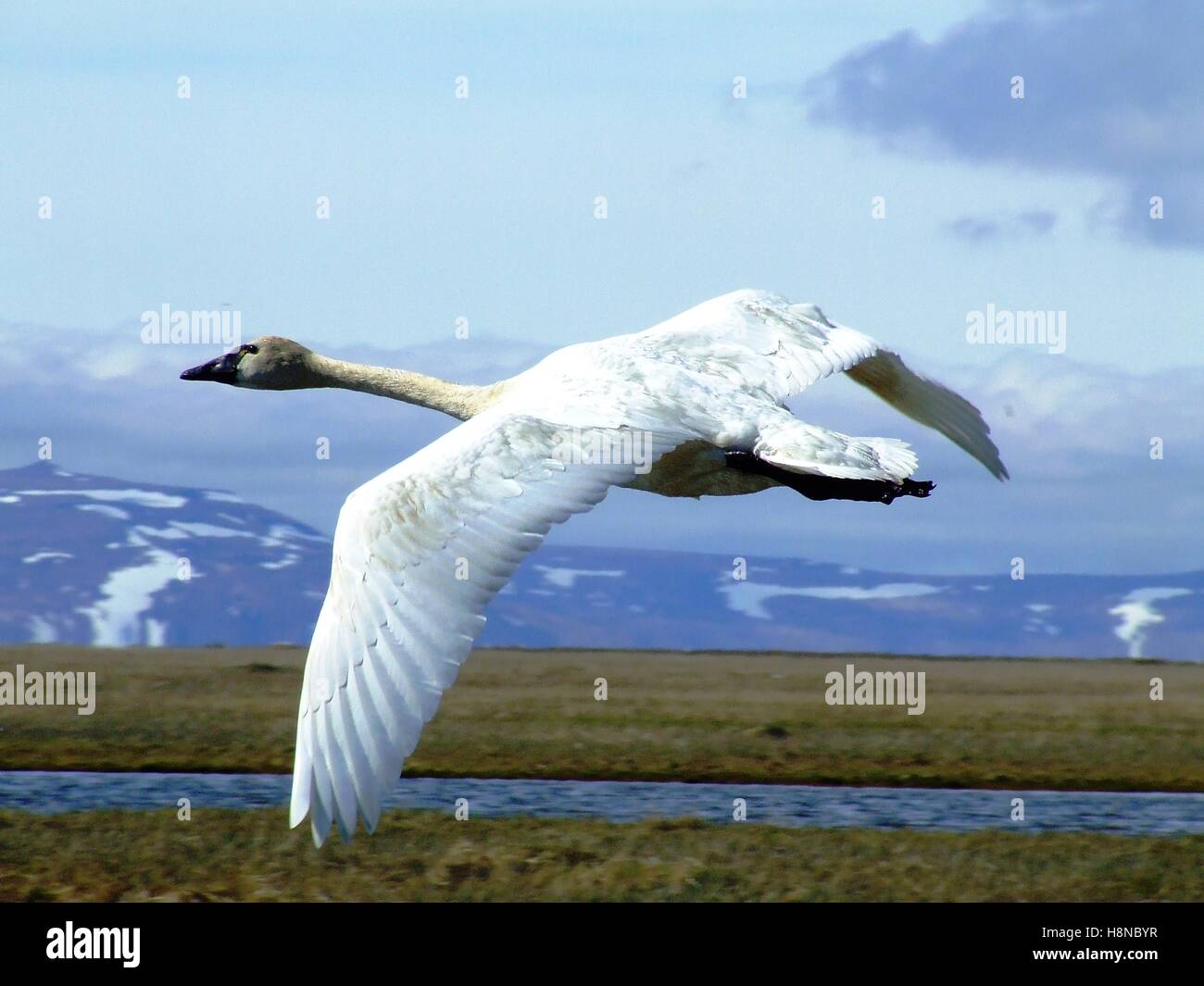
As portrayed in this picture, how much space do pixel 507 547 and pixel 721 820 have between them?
9285 mm

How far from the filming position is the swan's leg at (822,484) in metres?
10.7

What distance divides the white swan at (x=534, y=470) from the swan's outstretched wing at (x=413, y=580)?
1 centimetres

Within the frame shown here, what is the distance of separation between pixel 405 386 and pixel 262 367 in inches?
60.1

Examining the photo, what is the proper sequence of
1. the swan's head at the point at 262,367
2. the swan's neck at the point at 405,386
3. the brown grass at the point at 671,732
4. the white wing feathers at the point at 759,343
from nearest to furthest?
the white wing feathers at the point at 759,343
the swan's neck at the point at 405,386
the swan's head at the point at 262,367
the brown grass at the point at 671,732

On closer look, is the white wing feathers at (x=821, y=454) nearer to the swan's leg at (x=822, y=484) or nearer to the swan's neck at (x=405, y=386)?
the swan's leg at (x=822, y=484)

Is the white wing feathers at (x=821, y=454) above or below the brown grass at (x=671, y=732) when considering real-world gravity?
above

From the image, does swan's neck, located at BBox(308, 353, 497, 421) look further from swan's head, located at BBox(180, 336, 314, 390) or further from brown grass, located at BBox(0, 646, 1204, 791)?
brown grass, located at BBox(0, 646, 1204, 791)

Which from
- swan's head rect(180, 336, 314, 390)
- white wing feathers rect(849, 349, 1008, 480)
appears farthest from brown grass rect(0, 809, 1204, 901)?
swan's head rect(180, 336, 314, 390)

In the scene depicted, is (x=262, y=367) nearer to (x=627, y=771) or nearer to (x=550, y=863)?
(x=550, y=863)

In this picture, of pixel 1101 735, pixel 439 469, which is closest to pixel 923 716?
pixel 1101 735

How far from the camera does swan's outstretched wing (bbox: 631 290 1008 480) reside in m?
12.3

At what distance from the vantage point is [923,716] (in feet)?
108

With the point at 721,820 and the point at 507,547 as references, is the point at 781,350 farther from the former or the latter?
the point at 721,820

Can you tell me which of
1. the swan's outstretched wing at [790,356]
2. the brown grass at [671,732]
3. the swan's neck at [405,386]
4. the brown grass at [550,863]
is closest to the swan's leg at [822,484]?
the swan's outstretched wing at [790,356]
